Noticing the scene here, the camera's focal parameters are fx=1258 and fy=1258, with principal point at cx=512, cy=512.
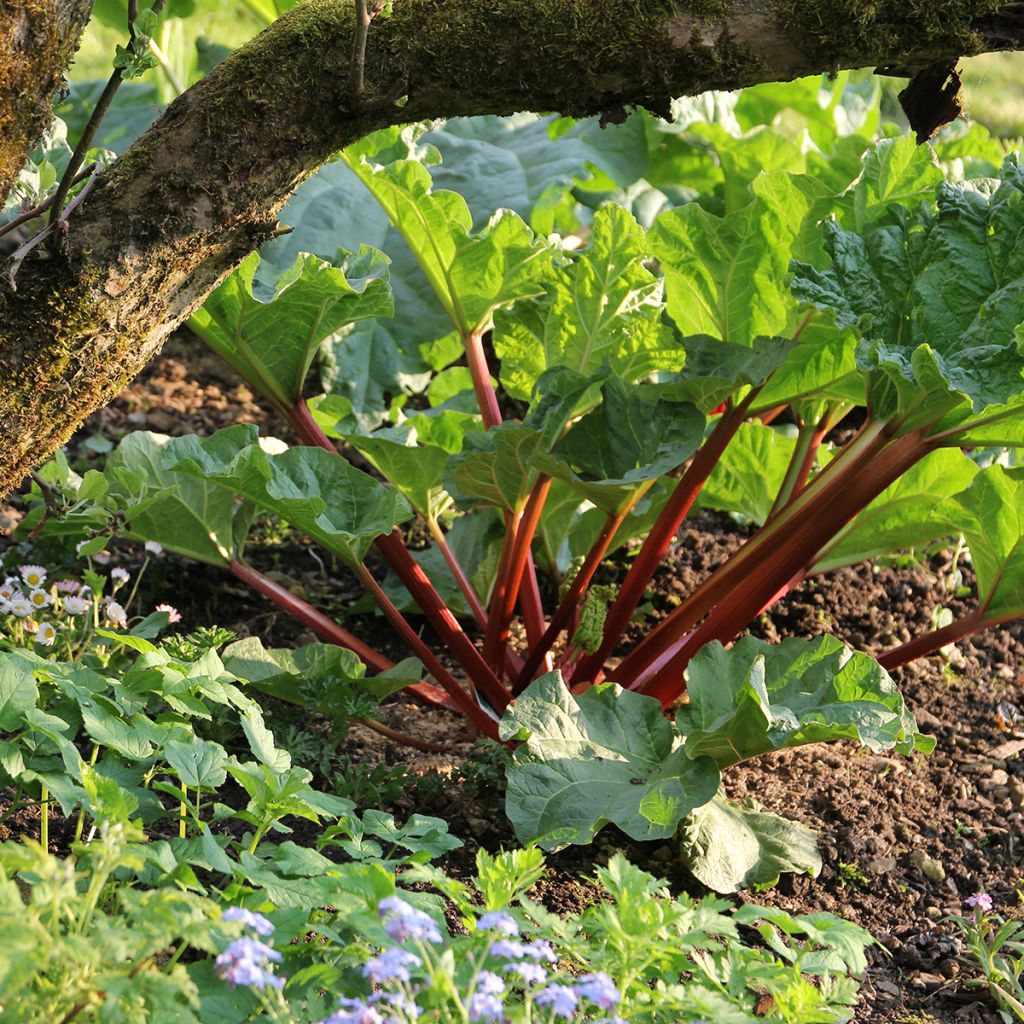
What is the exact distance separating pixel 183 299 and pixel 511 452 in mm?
649

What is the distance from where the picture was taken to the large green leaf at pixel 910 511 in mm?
2756

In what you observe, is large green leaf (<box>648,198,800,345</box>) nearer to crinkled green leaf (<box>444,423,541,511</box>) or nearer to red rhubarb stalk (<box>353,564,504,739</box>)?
crinkled green leaf (<box>444,423,541,511</box>)

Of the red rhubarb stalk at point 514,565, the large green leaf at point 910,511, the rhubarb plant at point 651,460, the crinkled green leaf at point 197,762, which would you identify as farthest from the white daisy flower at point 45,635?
the large green leaf at point 910,511

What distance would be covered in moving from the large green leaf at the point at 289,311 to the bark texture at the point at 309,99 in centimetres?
39

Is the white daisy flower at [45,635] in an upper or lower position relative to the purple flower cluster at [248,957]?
upper

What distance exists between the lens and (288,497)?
88.9 inches

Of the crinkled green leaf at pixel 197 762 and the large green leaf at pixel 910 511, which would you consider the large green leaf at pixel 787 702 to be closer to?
the large green leaf at pixel 910 511

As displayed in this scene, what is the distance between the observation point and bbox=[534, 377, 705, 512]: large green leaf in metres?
2.31

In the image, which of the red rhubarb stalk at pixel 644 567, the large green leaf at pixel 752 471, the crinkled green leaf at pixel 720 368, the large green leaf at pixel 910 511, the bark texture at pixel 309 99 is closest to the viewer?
the bark texture at pixel 309 99

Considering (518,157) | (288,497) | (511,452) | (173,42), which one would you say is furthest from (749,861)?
(173,42)

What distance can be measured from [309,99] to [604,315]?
0.85 m

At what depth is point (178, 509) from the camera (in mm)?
2594

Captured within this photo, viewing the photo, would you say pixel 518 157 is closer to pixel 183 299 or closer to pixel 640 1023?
pixel 183 299

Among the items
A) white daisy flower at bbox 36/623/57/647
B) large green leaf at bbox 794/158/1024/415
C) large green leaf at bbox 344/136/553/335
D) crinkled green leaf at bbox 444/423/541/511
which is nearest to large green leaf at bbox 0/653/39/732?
white daisy flower at bbox 36/623/57/647
